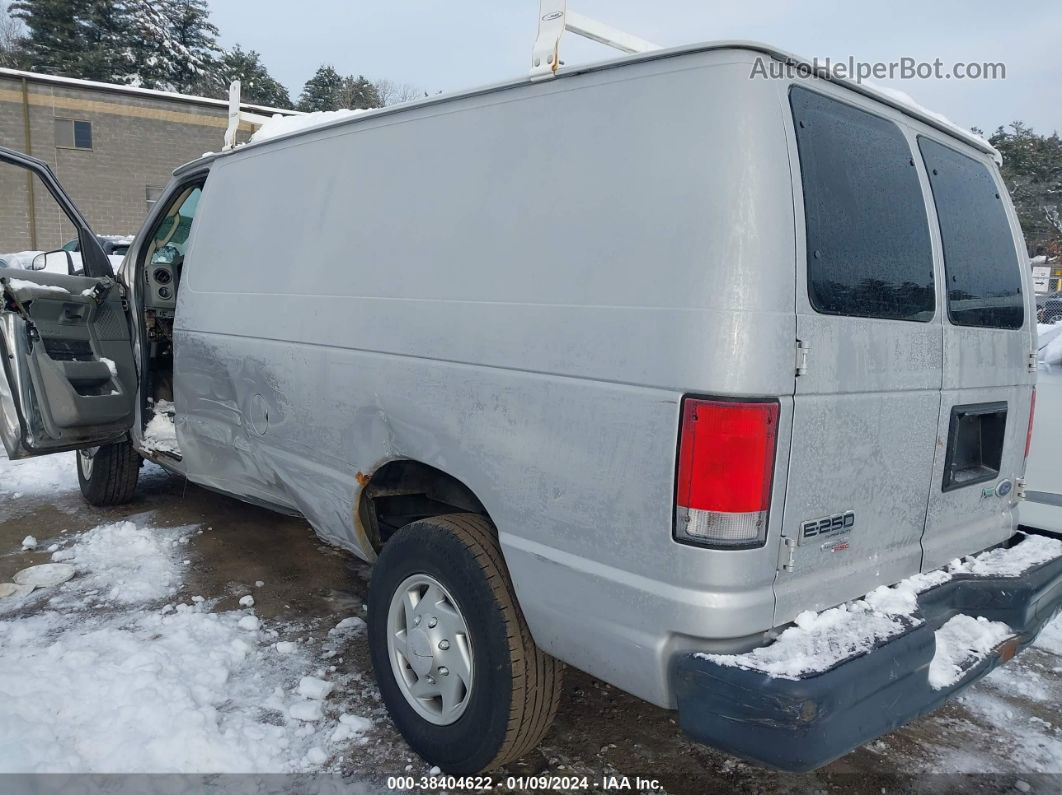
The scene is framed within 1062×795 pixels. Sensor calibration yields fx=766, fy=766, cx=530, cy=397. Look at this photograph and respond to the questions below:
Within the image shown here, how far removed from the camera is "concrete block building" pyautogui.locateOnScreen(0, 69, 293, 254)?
2642 centimetres

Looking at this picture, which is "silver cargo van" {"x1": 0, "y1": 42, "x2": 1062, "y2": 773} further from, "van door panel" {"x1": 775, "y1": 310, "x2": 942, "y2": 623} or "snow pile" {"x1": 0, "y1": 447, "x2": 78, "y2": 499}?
"snow pile" {"x1": 0, "y1": 447, "x2": 78, "y2": 499}

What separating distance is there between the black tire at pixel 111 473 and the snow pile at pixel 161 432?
42 cm

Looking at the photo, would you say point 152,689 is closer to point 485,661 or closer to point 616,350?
point 485,661

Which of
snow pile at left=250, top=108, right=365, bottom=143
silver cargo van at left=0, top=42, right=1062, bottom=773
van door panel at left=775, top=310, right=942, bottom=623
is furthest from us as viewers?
snow pile at left=250, top=108, right=365, bottom=143

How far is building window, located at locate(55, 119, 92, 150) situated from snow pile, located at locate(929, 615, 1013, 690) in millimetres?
31807

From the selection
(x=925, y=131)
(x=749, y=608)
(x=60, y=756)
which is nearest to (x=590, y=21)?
(x=925, y=131)

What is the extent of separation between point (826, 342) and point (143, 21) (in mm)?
42245

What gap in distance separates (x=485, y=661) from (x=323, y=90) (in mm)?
44311

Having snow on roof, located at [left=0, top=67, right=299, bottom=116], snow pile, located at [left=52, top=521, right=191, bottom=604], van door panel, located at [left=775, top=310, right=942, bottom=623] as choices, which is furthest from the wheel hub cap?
snow on roof, located at [left=0, top=67, right=299, bottom=116]

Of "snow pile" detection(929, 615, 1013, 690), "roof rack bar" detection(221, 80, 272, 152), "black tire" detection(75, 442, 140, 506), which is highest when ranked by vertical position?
"roof rack bar" detection(221, 80, 272, 152)

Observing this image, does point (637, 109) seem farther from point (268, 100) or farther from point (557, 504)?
point (268, 100)

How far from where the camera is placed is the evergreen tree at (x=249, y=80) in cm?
3891

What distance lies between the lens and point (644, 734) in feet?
9.78

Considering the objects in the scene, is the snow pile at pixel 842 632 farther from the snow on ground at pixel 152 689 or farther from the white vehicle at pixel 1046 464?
the white vehicle at pixel 1046 464
